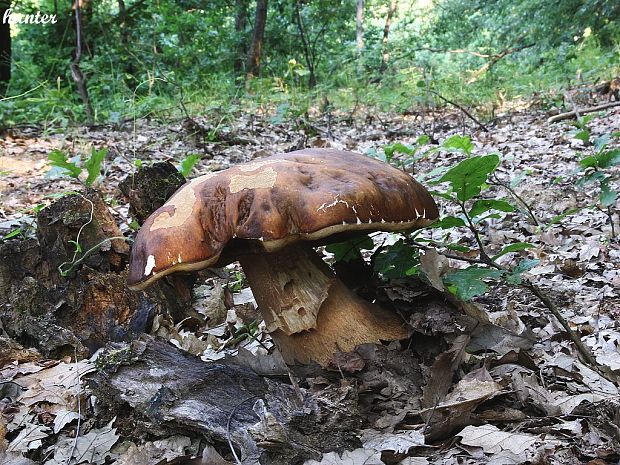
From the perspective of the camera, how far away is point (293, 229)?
1.86 m

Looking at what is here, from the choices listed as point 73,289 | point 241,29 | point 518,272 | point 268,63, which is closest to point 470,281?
point 518,272

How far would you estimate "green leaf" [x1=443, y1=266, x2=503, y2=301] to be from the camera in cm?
218

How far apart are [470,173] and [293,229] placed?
0.95 meters

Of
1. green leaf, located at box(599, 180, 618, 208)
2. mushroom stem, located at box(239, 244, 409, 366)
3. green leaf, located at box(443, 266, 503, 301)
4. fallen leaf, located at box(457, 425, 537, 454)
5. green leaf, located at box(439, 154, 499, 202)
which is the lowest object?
fallen leaf, located at box(457, 425, 537, 454)

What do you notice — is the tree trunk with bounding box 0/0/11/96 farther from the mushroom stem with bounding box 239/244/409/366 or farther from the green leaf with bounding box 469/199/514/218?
the green leaf with bounding box 469/199/514/218

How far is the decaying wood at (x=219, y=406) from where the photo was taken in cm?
185

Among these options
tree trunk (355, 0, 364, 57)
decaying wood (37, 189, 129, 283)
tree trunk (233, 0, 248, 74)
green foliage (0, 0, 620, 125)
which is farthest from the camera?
tree trunk (355, 0, 364, 57)

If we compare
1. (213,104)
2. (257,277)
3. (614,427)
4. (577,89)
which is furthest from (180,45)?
(614,427)

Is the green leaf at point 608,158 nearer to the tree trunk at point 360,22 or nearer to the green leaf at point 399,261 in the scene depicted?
the green leaf at point 399,261

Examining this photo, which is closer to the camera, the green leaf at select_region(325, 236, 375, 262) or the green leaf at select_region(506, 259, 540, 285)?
the green leaf at select_region(506, 259, 540, 285)

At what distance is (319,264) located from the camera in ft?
7.79

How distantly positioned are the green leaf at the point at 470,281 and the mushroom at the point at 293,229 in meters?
0.31

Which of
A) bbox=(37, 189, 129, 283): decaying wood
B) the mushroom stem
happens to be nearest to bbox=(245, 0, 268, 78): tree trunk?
bbox=(37, 189, 129, 283): decaying wood

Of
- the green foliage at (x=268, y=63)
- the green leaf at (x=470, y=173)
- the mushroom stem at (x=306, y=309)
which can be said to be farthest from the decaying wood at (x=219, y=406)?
the green foliage at (x=268, y=63)
